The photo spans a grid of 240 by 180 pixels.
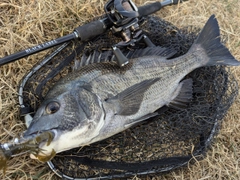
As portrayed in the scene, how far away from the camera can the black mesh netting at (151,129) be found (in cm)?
293

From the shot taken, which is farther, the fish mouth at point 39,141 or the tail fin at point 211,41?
the tail fin at point 211,41

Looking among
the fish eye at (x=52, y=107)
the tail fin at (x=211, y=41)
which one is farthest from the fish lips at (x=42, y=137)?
the tail fin at (x=211, y=41)

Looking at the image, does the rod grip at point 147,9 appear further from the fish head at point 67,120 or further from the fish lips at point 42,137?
the fish lips at point 42,137

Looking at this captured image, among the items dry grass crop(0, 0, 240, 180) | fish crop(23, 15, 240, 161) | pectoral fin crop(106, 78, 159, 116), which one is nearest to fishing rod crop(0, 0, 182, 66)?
fish crop(23, 15, 240, 161)

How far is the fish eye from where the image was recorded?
8.14 feet

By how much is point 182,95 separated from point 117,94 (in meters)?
0.74

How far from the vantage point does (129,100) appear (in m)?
2.77

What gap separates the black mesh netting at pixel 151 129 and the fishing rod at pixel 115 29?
193 mm

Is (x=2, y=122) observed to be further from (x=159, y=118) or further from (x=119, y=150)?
(x=159, y=118)

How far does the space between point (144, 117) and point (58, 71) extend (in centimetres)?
87

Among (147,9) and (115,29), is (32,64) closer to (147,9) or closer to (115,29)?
(115,29)

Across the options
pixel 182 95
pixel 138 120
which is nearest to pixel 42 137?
pixel 138 120

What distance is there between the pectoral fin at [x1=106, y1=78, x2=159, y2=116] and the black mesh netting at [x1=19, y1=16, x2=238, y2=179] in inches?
11.9

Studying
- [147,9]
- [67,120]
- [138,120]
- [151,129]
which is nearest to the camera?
[67,120]
